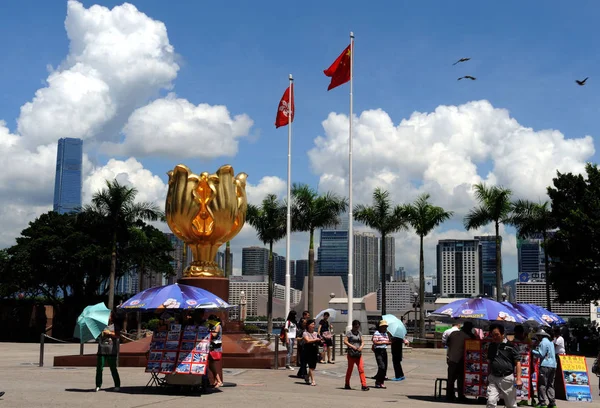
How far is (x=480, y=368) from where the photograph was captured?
43.0 ft

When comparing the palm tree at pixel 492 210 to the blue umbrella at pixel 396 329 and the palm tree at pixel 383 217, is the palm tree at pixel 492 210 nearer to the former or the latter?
the palm tree at pixel 383 217

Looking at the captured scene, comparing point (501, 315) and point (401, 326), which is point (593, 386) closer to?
point (401, 326)

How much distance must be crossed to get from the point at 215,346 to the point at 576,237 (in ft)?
90.0

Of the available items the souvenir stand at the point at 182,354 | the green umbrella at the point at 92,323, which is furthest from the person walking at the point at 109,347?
the souvenir stand at the point at 182,354

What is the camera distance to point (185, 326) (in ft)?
44.4

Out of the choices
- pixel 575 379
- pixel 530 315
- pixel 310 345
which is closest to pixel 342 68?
pixel 310 345

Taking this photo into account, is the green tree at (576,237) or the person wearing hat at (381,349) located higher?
the green tree at (576,237)

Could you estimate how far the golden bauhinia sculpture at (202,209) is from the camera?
23.5 metres

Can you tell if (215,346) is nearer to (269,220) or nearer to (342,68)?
(342,68)

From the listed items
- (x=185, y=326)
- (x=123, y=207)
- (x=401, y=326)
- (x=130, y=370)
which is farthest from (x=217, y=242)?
(x=123, y=207)

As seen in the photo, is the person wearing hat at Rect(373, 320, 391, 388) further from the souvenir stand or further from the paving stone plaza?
the souvenir stand

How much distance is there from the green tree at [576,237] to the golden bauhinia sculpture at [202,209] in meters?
20.5

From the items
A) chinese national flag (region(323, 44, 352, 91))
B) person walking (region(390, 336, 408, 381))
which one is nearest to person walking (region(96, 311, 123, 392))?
person walking (region(390, 336, 408, 381))

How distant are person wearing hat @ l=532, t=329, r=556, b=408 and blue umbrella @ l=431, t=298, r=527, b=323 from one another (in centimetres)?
73
